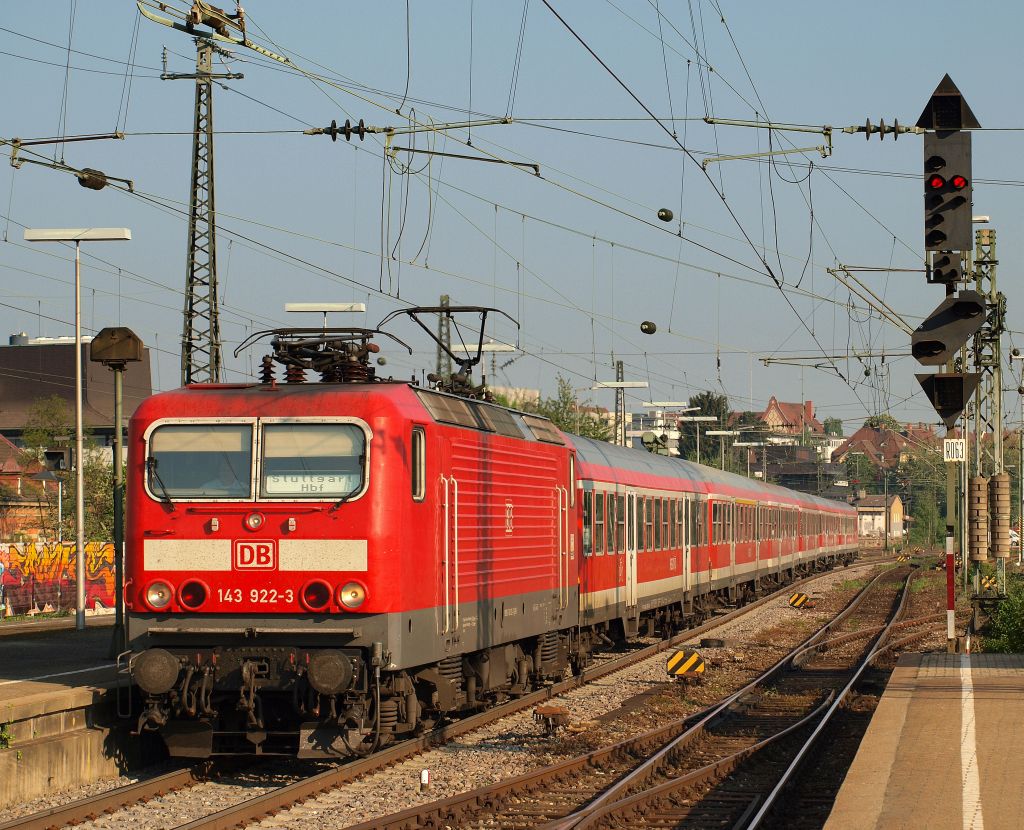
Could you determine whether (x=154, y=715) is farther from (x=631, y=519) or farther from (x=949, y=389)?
(x=631, y=519)

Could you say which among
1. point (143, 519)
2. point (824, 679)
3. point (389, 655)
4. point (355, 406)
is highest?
point (355, 406)

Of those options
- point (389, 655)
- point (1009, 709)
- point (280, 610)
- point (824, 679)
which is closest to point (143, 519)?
point (280, 610)

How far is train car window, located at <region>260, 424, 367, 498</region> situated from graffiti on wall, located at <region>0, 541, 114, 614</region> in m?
A: 23.6

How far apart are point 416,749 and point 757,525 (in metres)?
27.8

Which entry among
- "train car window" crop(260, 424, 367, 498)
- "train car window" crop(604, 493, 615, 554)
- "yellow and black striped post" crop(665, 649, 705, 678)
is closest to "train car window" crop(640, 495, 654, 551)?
"train car window" crop(604, 493, 615, 554)

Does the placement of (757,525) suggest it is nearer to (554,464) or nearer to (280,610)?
(554,464)

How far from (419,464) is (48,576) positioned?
2559cm

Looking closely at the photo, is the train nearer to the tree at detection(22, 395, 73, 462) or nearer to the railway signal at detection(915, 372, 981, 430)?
the railway signal at detection(915, 372, 981, 430)

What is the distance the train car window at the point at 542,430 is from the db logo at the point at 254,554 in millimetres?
5497

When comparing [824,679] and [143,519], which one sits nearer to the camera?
[143,519]

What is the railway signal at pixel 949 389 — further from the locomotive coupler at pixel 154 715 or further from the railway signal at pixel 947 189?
the locomotive coupler at pixel 154 715

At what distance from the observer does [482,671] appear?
605 inches

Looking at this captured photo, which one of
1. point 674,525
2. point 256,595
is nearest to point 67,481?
point 674,525

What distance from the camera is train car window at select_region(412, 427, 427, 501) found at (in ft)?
42.1
